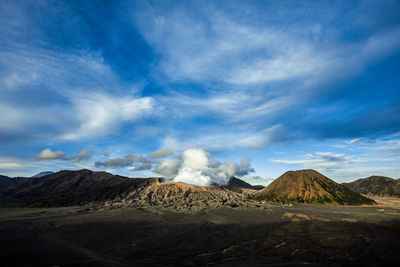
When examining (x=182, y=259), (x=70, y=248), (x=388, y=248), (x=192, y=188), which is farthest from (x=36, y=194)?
(x=388, y=248)

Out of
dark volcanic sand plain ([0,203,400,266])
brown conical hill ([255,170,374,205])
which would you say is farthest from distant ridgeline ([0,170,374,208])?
dark volcanic sand plain ([0,203,400,266])

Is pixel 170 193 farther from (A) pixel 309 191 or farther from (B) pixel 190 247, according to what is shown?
(A) pixel 309 191

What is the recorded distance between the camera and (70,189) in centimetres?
16988

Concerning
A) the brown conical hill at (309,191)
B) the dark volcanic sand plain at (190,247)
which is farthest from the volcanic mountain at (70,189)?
the brown conical hill at (309,191)

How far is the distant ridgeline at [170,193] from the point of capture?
117188mm

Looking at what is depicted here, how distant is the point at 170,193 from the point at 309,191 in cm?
10699

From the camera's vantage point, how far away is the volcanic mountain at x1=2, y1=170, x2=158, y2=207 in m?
125

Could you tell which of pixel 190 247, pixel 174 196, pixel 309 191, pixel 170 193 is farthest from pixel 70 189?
pixel 309 191

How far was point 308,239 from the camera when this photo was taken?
4006cm

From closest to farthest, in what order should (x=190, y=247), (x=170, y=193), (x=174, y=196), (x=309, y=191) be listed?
(x=190, y=247)
(x=174, y=196)
(x=170, y=193)
(x=309, y=191)

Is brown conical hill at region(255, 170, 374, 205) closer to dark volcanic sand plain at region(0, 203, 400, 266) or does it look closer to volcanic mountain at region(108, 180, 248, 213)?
volcanic mountain at region(108, 180, 248, 213)

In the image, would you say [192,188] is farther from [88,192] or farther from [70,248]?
[70,248]

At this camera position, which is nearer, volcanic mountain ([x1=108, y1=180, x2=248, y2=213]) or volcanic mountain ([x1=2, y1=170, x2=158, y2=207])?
volcanic mountain ([x1=108, y1=180, x2=248, y2=213])

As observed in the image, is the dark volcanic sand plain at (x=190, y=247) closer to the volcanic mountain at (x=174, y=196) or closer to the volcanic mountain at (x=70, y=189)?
the volcanic mountain at (x=174, y=196)
